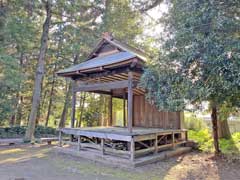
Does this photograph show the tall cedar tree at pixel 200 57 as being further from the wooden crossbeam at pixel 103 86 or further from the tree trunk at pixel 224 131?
the tree trunk at pixel 224 131

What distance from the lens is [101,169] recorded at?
6.96m

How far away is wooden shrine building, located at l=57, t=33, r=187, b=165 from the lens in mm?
7844

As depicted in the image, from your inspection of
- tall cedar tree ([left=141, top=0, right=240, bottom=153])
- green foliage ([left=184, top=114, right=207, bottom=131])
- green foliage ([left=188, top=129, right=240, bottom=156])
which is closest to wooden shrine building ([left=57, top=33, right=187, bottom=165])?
green foliage ([left=188, top=129, right=240, bottom=156])

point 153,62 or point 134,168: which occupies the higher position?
point 153,62

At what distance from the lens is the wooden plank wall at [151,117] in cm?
1065

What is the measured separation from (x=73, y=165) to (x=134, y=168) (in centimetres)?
206

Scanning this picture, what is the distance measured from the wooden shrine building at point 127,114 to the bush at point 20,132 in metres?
5.28

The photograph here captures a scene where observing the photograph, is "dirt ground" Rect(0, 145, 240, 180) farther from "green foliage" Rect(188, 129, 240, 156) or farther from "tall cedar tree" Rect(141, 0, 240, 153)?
"tall cedar tree" Rect(141, 0, 240, 153)

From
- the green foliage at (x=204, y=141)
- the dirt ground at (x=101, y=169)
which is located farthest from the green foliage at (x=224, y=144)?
the dirt ground at (x=101, y=169)

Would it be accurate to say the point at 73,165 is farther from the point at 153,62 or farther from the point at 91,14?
the point at 91,14

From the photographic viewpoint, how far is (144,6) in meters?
13.7

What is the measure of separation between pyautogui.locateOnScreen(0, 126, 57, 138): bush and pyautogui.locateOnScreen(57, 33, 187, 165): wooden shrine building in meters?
5.28

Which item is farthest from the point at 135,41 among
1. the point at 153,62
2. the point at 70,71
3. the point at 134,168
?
the point at 134,168

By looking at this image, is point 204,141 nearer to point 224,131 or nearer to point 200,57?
point 224,131
